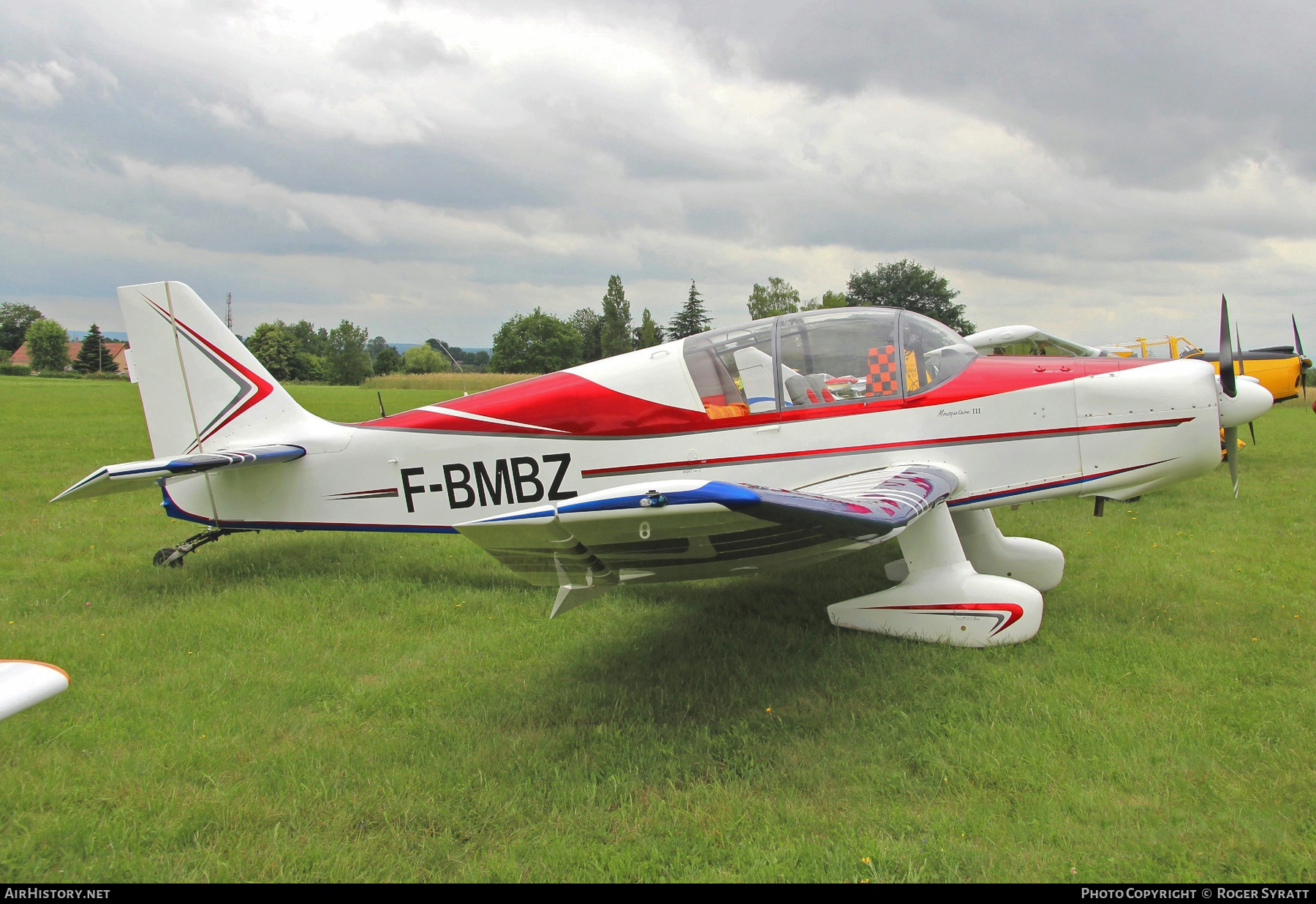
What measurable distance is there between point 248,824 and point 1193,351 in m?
16.1

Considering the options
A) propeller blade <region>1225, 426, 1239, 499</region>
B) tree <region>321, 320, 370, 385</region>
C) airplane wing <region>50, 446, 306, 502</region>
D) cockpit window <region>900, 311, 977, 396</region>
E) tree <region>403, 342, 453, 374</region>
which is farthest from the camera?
tree <region>403, 342, 453, 374</region>

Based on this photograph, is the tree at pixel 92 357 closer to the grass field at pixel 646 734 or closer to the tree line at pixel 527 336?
the tree line at pixel 527 336

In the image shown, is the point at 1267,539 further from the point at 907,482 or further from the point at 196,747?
the point at 196,747

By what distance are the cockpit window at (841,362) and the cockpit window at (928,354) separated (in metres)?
0.10

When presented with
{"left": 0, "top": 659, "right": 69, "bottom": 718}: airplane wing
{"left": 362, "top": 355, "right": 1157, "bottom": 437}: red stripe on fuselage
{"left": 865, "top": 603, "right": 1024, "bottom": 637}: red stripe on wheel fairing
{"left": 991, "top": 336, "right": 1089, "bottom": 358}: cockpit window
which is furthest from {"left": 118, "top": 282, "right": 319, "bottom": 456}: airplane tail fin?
{"left": 991, "top": 336, "right": 1089, "bottom": 358}: cockpit window

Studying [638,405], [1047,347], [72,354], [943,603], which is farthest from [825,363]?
[72,354]

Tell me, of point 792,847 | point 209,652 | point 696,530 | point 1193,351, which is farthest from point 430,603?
point 1193,351

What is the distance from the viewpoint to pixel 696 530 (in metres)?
3.06

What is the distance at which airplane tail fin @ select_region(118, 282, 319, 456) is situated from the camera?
6.39 m

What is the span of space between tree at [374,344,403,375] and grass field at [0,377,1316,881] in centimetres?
Result: 10800

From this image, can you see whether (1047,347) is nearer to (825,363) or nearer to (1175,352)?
(1175,352)

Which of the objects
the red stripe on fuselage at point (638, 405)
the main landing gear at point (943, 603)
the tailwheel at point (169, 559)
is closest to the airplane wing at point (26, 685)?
the red stripe on fuselage at point (638, 405)

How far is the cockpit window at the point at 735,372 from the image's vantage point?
5.21 m

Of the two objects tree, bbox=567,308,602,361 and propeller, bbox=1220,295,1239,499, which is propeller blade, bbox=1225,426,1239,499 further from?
tree, bbox=567,308,602,361
